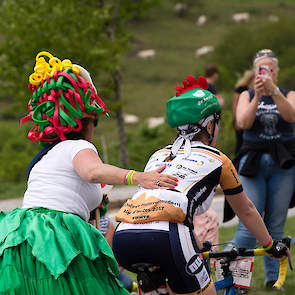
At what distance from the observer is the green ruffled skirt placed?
2.91m

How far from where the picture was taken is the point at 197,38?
63.1 meters

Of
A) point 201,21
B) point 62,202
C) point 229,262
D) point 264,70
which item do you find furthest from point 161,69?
point 62,202

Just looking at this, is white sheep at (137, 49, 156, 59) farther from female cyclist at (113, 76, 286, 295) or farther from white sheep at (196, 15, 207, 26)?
female cyclist at (113, 76, 286, 295)

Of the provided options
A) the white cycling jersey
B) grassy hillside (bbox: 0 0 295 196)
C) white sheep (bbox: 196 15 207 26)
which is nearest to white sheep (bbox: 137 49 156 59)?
grassy hillside (bbox: 0 0 295 196)

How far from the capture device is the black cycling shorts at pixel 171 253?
2961 millimetres

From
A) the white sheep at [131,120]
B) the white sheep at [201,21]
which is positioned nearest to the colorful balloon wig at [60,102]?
the white sheep at [131,120]

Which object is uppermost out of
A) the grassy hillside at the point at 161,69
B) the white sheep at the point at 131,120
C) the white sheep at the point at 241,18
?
the white sheep at the point at 241,18

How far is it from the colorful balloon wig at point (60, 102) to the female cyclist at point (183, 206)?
474 mm

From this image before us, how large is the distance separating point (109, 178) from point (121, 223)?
1.23 feet

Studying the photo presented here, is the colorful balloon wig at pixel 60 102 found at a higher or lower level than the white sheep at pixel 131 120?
higher

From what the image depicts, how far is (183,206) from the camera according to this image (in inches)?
119

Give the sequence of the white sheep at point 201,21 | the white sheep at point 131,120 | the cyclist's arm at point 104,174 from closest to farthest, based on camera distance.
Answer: the cyclist's arm at point 104,174, the white sheep at point 131,120, the white sheep at point 201,21

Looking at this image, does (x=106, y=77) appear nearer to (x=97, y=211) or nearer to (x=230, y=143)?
(x=230, y=143)

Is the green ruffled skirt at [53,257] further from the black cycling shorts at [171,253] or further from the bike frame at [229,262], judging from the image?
the bike frame at [229,262]
